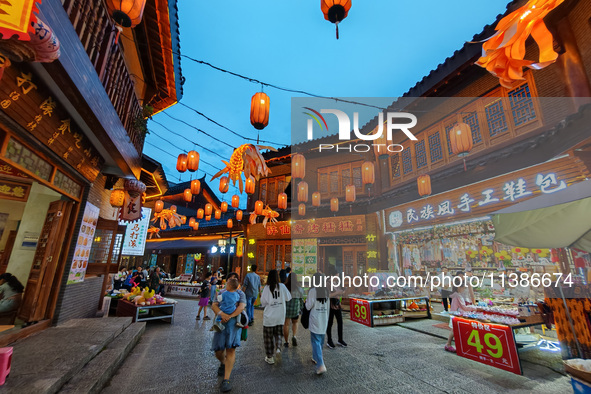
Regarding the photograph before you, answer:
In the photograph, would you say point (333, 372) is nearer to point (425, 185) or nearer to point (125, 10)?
point (125, 10)

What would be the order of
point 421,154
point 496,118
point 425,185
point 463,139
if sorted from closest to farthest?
point 463,139
point 496,118
point 425,185
point 421,154

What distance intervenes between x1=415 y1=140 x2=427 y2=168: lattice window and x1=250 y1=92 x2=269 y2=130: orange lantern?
8659 mm

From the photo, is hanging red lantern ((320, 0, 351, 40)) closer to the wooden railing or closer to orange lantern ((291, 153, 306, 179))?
the wooden railing

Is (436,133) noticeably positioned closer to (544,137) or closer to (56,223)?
(544,137)

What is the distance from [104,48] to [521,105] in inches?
484

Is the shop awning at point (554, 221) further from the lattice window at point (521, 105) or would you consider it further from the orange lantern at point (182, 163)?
the orange lantern at point (182, 163)

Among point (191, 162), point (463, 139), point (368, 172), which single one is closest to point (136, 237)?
point (191, 162)

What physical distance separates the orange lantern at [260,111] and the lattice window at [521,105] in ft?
28.3

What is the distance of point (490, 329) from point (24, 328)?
10070 mm

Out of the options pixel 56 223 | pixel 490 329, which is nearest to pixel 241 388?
pixel 490 329

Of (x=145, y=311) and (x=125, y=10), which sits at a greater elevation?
(x=125, y=10)

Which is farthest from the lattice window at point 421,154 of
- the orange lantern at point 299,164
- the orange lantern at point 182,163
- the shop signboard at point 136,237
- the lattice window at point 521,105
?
the shop signboard at point 136,237

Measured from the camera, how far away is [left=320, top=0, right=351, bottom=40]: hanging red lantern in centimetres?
457

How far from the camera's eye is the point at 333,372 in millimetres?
5066
